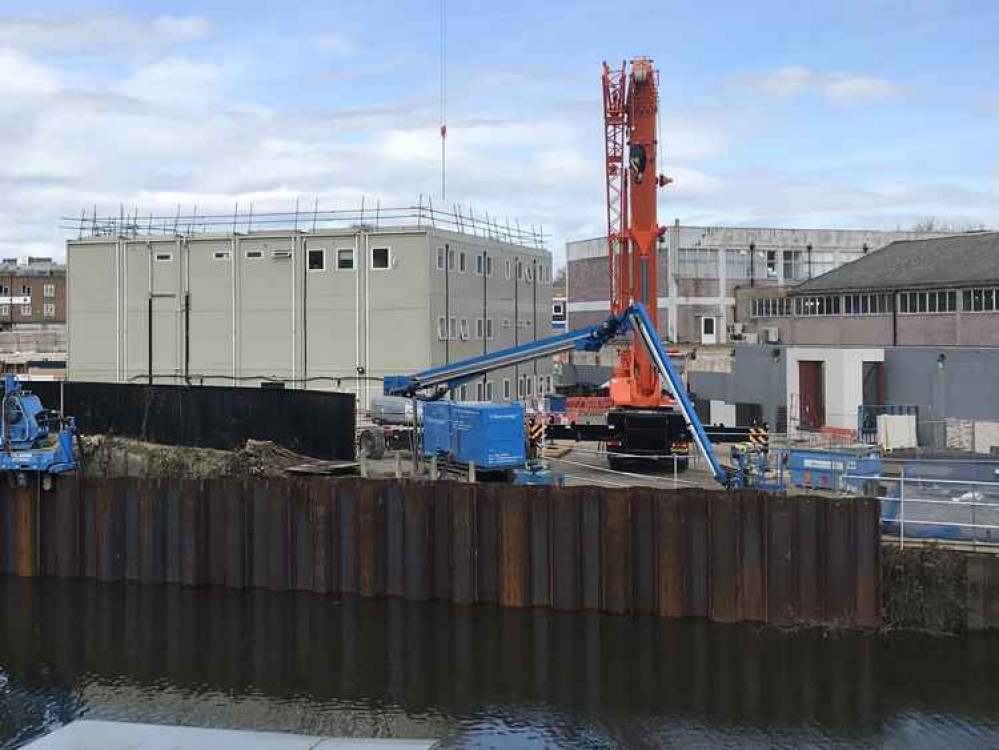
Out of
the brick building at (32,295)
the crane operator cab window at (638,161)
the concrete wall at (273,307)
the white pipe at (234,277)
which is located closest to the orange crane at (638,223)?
the crane operator cab window at (638,161)

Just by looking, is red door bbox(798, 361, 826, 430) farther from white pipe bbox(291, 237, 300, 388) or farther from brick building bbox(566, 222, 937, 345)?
brick building bbox(566, 222, 937, 345)

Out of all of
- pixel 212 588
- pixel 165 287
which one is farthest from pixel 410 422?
pixel 165 287

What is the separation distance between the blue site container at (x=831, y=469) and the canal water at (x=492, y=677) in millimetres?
3944

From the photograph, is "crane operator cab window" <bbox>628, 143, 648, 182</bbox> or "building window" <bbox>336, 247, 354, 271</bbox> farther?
"building window" <bbox>336, 247, 354, 271</bbox>

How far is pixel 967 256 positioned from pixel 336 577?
29.7m

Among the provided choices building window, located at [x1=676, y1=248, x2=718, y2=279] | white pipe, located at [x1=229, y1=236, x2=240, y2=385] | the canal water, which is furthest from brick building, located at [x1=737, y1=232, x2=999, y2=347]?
white pipe, located at [x1=229, y1=236, x2=240, y2=385]

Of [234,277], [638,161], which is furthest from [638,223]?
[234,277]

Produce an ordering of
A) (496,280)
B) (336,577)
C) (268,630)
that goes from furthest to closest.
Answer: (496,280), (336,577), (268,630)

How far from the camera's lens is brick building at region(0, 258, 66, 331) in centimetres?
10138

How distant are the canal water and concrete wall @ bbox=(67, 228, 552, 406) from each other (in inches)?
760

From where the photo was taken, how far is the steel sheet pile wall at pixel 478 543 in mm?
21188

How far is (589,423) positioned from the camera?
113 feet

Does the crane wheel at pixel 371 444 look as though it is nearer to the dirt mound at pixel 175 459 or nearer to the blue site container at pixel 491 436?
the dirt mound at pixel 175 459

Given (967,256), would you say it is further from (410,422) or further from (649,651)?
(649,651)
